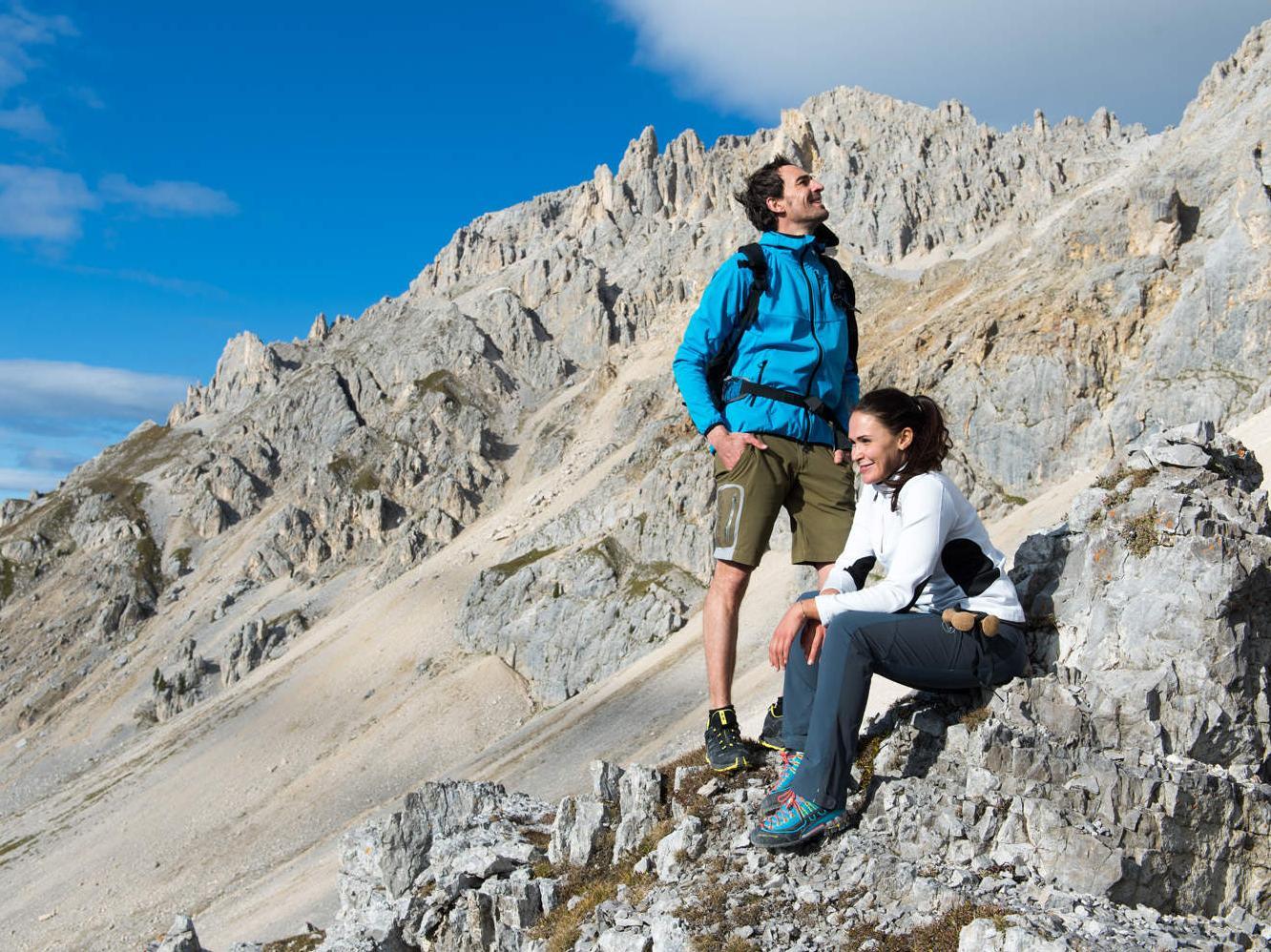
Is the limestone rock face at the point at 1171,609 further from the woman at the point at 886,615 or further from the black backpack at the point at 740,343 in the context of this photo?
the black backpack at the point at 740,343

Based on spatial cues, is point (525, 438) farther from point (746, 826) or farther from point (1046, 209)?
point (746, 826)

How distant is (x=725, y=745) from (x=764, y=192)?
5.40m

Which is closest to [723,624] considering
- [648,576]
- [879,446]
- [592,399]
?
[879,446]

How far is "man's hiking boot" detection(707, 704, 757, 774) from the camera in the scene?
7.95 m

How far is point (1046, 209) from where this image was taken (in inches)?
3826

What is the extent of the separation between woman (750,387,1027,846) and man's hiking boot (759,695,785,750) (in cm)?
77

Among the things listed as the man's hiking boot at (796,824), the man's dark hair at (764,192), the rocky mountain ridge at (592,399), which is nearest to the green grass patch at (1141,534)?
the man's hiking boot at (796,824)

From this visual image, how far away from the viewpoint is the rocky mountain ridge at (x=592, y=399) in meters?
51.2

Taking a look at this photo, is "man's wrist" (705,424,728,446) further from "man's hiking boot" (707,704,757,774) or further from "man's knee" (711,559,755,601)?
"man's hiking boot" (707,704,757,774)

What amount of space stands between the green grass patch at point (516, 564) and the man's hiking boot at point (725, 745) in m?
62.1

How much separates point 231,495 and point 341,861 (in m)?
114

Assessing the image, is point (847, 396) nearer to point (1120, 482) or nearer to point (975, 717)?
point (1120, 482)

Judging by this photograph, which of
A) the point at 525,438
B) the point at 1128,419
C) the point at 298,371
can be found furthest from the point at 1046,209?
the point at 298,371

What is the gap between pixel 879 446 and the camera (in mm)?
6914
